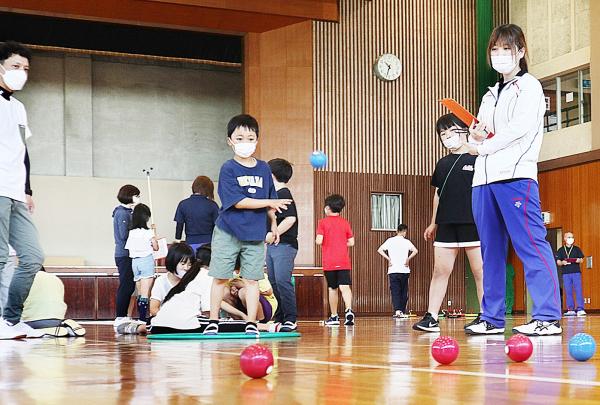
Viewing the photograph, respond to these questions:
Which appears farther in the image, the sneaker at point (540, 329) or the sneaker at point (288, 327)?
the sneaker at point (288, 327)

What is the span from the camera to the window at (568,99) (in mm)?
16875

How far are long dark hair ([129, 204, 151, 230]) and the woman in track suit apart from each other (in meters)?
4.24

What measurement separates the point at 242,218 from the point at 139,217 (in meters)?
3.29

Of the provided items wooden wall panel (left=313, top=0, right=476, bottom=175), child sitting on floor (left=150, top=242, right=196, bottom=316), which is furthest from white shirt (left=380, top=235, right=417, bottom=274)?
child sitting on floor (left=150, top=242, right=196, bottom=316)

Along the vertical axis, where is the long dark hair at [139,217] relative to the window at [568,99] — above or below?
below

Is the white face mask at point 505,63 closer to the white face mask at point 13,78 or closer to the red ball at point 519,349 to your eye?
the red ball at point 519,349

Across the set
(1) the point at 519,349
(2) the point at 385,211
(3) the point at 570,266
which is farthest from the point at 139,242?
(3) the point at 570,266

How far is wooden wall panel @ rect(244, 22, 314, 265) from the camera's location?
1647 cm

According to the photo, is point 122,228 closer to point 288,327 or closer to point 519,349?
point 288,327

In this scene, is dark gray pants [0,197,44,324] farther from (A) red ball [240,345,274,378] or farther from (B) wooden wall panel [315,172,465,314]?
(B) wooden wall panel [315,172,465,314]

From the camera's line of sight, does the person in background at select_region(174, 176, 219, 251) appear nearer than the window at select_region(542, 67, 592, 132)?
Yes

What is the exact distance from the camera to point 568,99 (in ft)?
56.8

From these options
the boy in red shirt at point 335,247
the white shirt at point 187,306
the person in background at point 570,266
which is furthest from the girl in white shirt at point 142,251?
the person in background at point 570,266

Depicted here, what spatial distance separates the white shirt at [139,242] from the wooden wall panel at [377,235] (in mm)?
7879
